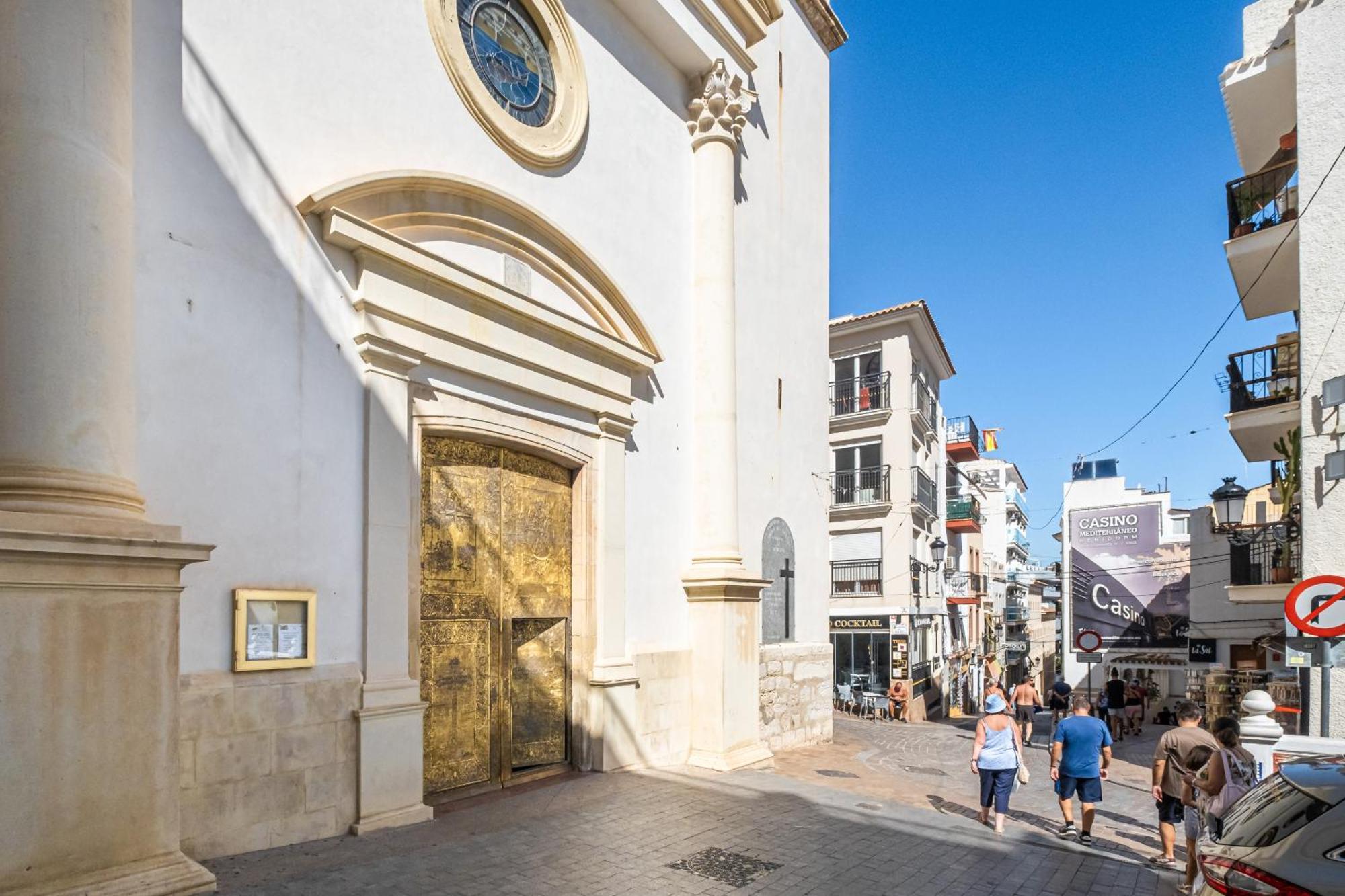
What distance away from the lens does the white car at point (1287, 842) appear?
3.27m

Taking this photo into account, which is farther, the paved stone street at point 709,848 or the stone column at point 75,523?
the paved stone street at point 709,848

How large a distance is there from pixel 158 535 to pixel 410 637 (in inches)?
107

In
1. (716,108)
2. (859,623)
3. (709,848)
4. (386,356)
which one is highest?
(716,108)

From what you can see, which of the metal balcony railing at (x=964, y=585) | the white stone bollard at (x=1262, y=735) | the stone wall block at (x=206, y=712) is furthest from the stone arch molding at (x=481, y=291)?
the metal balcony railing at (x=964, y=585)

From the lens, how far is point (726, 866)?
20.1 feet

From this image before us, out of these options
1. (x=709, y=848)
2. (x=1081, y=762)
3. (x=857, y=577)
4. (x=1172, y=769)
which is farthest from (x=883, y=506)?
(x=709, y=848)

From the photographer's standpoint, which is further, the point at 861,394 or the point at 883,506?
the point at 861,394

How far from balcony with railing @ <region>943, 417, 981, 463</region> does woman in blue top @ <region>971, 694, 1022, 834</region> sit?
115 ft

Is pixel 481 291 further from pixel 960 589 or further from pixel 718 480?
pixel 960 589

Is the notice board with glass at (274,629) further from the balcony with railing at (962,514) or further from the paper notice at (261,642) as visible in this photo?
the balcony with railing at (962,514)

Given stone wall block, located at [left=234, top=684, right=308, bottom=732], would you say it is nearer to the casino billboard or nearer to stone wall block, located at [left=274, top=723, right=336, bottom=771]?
stone wall block, located at [left=274, top=723, right=336, bottom=771]

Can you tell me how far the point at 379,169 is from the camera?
7.18 metres

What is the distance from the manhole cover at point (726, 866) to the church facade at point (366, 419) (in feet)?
7.19

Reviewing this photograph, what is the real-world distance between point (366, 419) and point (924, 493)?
26.4m
